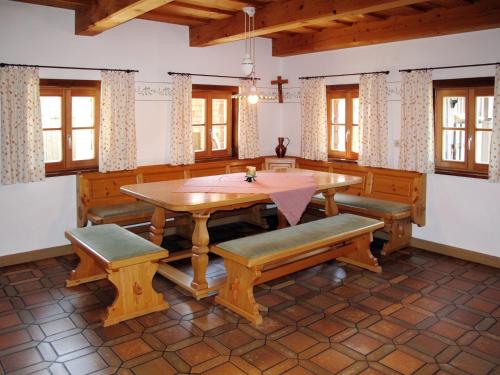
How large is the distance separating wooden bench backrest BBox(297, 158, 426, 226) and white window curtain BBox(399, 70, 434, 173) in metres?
0.15

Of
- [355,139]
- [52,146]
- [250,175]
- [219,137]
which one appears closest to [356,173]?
[355,139]

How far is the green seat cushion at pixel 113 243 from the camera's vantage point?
390cm

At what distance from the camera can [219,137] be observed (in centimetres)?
704

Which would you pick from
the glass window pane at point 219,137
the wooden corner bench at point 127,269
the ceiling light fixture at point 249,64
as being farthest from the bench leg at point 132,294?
the glass window pane at point 219,137

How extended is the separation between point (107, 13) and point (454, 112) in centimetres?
392

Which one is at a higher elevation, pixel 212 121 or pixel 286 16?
pixel 286 16

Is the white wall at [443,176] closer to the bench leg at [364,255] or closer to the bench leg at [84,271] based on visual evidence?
the bench leg at [364,255]

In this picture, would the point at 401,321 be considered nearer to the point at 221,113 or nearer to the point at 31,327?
the point at 31,327

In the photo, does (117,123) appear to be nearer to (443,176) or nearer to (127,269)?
(127,269)

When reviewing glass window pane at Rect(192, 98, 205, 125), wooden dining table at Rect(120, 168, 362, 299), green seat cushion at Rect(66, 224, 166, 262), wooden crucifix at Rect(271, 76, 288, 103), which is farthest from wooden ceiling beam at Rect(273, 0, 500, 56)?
green seat cushion at Rect(66, 224, 166, 262)

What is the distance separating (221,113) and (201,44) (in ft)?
3.65

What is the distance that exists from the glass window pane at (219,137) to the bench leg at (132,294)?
3.25 meters

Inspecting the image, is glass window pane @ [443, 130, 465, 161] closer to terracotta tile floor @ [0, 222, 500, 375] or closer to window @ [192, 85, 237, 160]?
terracotta tile floor @ [0, 222, 500, 375]

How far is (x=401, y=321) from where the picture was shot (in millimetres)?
3891
